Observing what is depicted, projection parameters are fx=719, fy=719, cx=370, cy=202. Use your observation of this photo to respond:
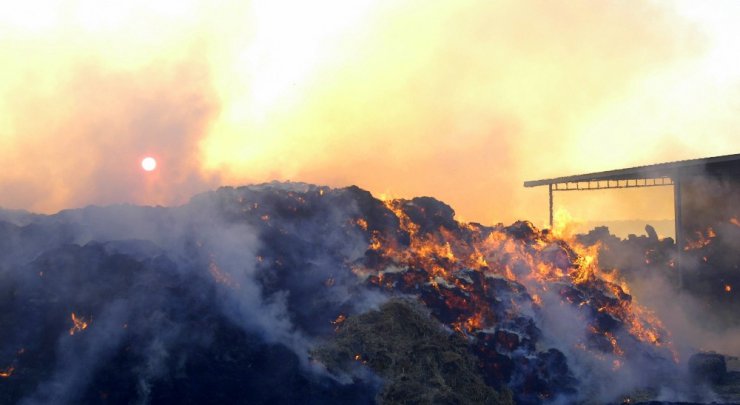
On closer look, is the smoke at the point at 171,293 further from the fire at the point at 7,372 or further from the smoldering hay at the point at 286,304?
the fire at the point at 7,372

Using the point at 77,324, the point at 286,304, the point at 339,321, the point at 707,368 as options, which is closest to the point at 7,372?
the point at 77,324

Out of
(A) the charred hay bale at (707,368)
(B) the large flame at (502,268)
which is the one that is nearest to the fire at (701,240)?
(B) the large flame at (502,268)

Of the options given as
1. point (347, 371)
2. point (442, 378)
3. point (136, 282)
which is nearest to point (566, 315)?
point (442, 378)

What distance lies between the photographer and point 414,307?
2748 cm

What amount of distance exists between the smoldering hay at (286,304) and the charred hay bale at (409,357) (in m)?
0.11

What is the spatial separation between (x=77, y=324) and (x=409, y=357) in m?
11.5

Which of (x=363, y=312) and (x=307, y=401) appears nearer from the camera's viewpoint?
(x=307, y=401)

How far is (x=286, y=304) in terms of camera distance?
26844mm

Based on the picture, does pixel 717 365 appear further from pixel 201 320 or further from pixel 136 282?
pixel 136 282

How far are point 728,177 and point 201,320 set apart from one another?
97.7 ft

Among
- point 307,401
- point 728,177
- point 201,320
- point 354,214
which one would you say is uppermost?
point 728,177

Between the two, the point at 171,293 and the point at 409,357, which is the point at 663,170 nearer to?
the point at 409,357

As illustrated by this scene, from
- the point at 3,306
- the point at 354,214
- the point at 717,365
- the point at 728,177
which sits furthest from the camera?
the point at 728,177

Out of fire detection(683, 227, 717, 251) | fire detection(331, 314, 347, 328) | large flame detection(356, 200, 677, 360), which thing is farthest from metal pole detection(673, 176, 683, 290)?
fire detection(331, 314, 347, 328)
